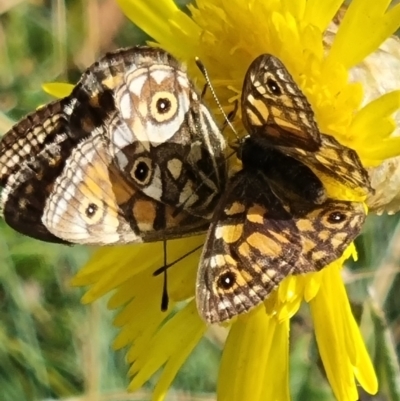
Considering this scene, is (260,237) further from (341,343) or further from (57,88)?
(57,88)

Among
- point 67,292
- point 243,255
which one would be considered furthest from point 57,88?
point 67,292

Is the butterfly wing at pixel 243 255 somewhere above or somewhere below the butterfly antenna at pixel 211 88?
below

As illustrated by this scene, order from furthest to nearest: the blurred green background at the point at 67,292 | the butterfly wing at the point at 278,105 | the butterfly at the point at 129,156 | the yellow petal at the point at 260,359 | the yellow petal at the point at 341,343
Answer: the blurred green background at the point at 67,292, the yellow petal at the point at 260,359, the yellow petal at the point at 341,343, the butterfly at the point at 129,156, the butterfly wing at the point at 278,105

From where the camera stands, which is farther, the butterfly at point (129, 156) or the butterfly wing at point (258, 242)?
the butterfly at point (129, 156)

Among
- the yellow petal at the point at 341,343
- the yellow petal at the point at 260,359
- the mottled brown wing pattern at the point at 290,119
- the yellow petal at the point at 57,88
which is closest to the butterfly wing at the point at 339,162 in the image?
the mottled brown wing pattern at the point at 290,119

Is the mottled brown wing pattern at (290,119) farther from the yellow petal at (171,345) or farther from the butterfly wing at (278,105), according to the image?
the yellow petal at (171,345)

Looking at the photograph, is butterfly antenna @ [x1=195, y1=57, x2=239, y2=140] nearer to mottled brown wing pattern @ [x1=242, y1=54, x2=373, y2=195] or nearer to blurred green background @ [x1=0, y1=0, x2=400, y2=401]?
mottled brown wing pattern @ [x1=242, y1=54, x2=373, y2=195]

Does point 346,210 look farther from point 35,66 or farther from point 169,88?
point 35,66

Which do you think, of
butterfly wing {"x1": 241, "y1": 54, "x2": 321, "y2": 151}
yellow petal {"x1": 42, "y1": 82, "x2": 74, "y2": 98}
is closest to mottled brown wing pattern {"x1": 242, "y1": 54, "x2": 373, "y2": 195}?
butterfly wing {"x1": 241, "y1": 54, "x2": 321, "y2": 151}
